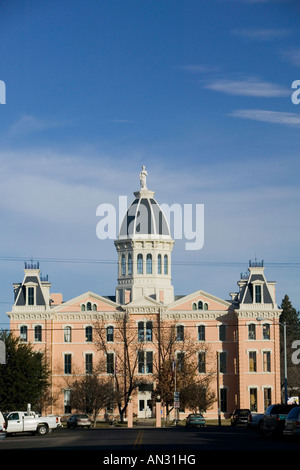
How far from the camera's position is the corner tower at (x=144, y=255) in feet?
343

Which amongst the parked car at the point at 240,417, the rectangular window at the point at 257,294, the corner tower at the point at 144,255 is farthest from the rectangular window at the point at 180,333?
the parked car at the point at 240,417

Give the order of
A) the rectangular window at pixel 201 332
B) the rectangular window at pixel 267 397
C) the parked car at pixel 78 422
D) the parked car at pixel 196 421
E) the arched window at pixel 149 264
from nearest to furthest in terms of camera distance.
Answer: the parked car at pixel 196 421
the parked car at pixel 78 422
the rectangular window at pixel 267 397
the rectangular window at pixel 201 332
the arched window at pixel 149 264

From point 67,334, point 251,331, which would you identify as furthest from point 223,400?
point 67,334

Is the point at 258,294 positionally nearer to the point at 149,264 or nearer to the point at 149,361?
the point at 149,264

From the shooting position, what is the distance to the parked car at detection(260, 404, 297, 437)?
46.0m

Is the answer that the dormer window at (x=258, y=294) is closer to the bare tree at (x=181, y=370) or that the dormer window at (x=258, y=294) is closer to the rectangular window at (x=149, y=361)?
the bare tree at (x=181, y=370)

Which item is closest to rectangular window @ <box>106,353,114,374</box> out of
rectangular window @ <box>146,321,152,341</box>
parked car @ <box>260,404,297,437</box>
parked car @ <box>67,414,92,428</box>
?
rectangular window @ <box>146,321,152,341</box>

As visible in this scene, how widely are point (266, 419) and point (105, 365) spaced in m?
52.2

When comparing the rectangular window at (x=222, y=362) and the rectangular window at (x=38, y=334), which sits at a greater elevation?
the rectangular window at (x=38, y=334)

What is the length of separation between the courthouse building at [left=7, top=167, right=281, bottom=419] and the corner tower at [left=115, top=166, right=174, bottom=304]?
360 centimetres

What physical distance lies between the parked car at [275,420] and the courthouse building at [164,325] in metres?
49.4

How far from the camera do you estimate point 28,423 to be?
57.5m

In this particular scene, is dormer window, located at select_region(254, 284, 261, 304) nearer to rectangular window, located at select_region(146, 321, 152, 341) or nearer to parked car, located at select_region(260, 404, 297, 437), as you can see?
rectangular window, located at select_region(146, 321, 152, 341)
